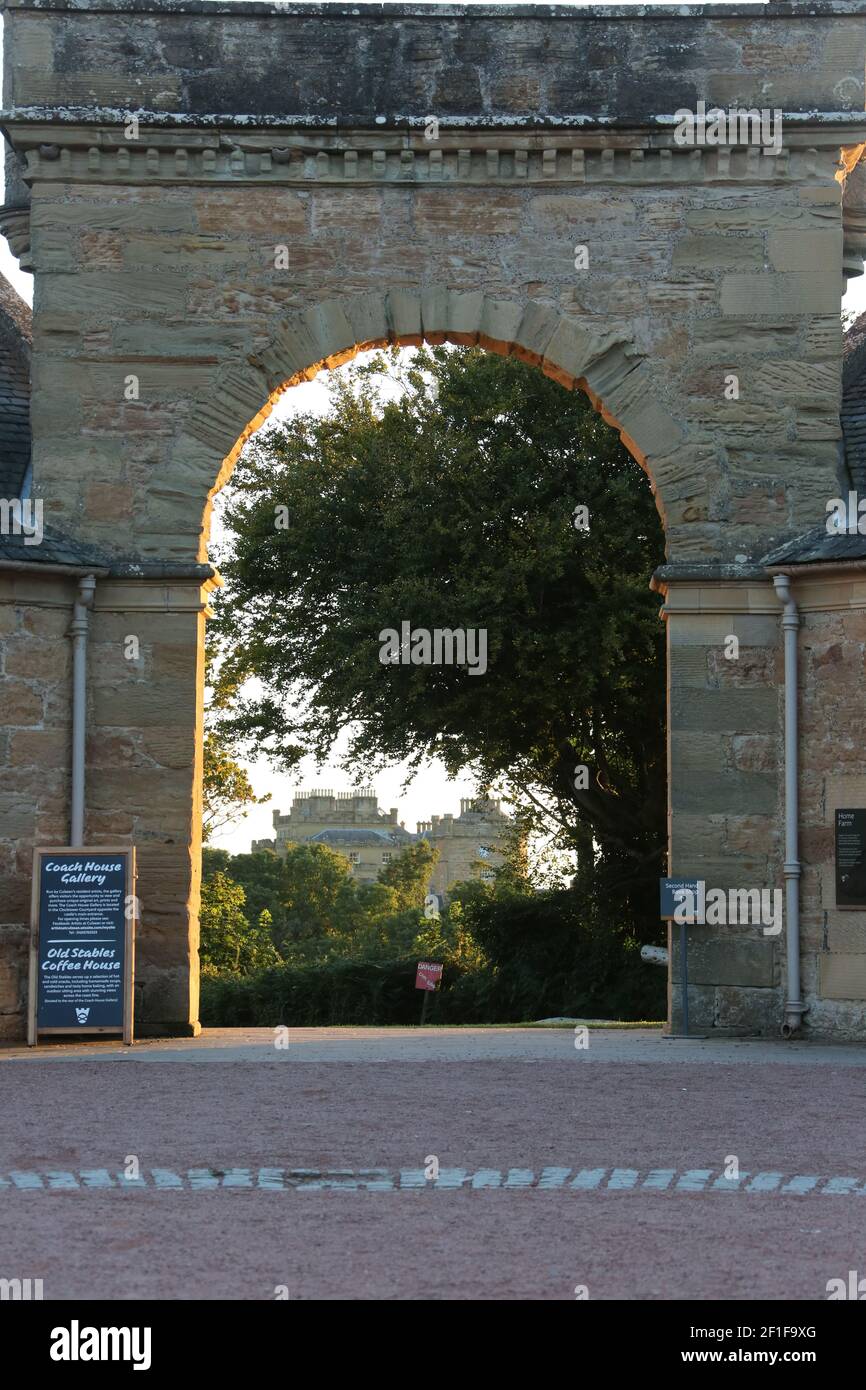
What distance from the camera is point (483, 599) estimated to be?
21.3 metres

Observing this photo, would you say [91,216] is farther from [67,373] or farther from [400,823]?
[400,823]

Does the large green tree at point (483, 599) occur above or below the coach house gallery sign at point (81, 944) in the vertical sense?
above

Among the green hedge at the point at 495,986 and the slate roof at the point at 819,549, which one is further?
the green hedge at the point at 495,986

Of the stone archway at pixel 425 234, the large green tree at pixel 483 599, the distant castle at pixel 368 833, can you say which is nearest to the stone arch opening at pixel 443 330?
the stone archway at pixel 425 234

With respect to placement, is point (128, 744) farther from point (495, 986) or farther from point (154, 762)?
point (495, 986)

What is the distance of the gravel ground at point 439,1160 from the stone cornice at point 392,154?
19.5ft

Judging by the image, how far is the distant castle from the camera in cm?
7844

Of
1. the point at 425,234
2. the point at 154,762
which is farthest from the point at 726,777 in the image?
the point at 425,234

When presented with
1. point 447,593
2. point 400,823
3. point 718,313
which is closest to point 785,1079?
point 718,313

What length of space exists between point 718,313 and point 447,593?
876cm

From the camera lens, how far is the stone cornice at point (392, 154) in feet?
44.3

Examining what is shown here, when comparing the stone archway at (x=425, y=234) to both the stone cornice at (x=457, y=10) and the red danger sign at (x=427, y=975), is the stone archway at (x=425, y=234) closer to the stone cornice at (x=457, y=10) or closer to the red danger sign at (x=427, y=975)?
the stone cornice at (x=457, y=10)

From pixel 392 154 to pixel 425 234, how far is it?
23.6 inches

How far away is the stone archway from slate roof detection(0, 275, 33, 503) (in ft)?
0.71
